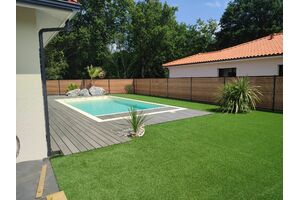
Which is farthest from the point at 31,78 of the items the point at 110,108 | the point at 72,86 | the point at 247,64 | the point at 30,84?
the point at 72,86

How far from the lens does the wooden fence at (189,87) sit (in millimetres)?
9797

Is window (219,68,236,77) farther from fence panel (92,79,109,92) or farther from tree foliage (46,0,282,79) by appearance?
tree foliage (46,0,282,79)

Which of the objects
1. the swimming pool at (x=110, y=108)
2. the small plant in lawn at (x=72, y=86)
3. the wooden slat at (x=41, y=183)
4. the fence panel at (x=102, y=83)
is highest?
the fence panel at (x=102, y=83)

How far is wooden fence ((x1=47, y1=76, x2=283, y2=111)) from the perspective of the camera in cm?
980

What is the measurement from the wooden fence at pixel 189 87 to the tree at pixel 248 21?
17.4 metres

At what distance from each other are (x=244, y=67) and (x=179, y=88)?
15.9ft

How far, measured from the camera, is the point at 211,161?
417 centimetres

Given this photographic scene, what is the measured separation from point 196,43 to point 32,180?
30.7 m

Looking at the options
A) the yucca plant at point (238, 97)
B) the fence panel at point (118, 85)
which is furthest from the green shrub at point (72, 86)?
the yucca plant at point (238, 97)

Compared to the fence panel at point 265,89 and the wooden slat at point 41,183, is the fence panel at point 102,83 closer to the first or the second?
the fence panel at point 265,89

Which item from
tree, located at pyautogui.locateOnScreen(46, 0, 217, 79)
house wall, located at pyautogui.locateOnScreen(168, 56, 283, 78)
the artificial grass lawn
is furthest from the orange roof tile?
tree, located at pyautogui.locateOnScreen(46, 0, 217, 79)

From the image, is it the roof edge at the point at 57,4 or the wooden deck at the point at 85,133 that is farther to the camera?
the wooden deck at the point at 85,133
